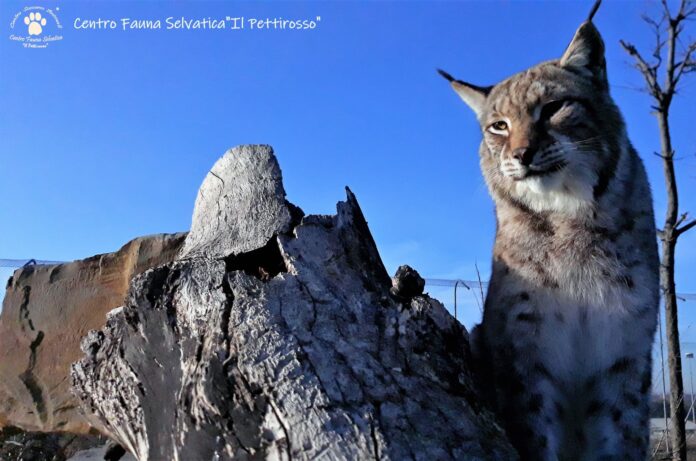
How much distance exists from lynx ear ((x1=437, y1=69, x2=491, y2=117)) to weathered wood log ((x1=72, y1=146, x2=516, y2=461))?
1119mm

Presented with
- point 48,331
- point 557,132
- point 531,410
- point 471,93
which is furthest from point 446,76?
point 48,331

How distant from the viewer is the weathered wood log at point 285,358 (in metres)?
2.44

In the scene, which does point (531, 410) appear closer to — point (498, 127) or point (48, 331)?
point (498, 127)

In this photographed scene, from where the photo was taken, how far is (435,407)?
8.35ft

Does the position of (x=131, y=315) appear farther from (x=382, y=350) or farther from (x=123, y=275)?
(x=123, y=275)

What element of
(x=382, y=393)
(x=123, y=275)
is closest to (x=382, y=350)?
(x=382, y=393)

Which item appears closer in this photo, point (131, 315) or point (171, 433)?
point (171, 433)

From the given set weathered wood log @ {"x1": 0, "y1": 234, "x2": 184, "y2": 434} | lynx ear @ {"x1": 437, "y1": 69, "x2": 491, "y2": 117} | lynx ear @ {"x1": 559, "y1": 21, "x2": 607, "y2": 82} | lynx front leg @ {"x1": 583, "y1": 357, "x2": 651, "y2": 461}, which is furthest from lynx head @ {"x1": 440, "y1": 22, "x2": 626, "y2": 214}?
weathered wood log @ {"x1": 0, "y1": 234, "x2": 184, "y2": 434}

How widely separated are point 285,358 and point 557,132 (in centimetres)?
168

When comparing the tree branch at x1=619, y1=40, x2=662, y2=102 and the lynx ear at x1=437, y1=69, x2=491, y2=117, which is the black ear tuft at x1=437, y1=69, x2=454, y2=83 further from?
the tree branch at x1=619, y1=40, x2=662, y2=102

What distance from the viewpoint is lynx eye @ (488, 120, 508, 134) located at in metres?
3.49

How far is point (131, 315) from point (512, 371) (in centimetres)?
171

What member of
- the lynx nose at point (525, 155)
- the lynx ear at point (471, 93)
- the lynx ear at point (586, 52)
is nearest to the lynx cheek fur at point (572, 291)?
the lynx nose at point (525, 155)

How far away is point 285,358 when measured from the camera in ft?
8.27
